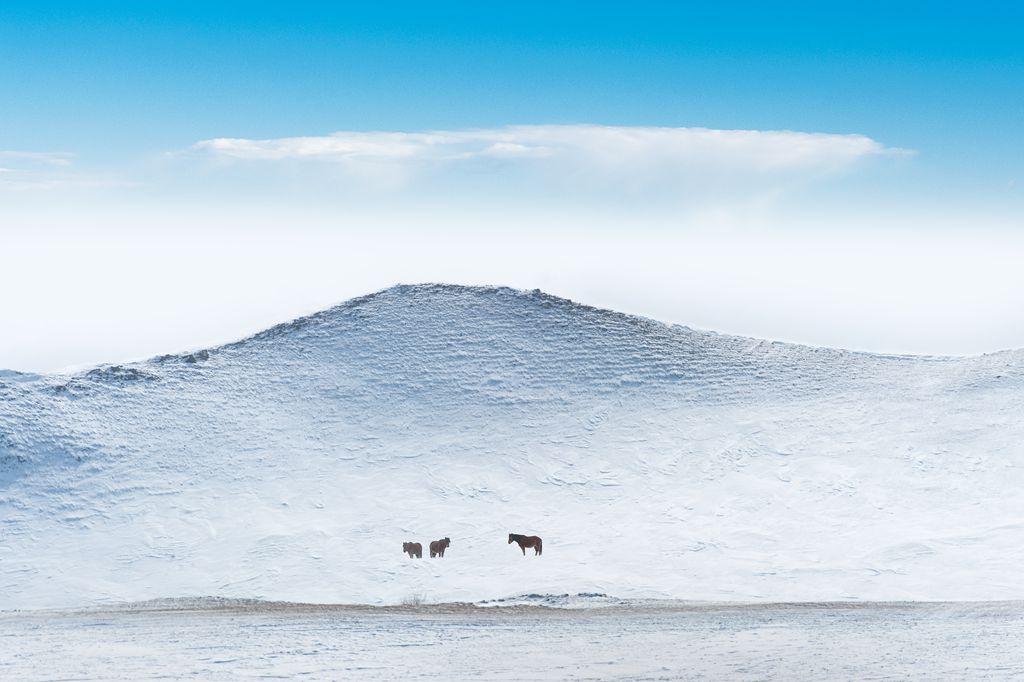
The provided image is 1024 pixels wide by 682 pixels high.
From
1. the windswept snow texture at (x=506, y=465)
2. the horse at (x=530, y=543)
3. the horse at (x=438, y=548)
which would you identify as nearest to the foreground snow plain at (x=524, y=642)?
the windswept snow texture at (x=506, y=465)

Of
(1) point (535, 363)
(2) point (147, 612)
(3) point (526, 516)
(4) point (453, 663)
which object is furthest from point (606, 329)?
(4) point (453, 663)

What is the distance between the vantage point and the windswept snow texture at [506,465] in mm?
28078

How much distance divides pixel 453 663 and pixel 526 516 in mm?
13515

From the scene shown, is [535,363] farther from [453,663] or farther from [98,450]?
[453,663]

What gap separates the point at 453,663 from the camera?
19062 mm

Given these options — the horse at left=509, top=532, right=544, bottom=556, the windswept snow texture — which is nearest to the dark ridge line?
the windswept snow texture

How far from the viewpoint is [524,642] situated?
67.9 feet

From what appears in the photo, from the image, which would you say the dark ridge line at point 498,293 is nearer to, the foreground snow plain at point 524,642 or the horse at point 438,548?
the horse at point 438,548

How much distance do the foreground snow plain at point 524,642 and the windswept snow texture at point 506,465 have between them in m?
2.20

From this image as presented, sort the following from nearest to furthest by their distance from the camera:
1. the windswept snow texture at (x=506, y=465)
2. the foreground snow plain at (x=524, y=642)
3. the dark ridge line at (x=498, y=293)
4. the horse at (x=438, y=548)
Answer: the foreground snow plain at (x=524, y=642) → the windswept snow texture at (x=506, y=465) → the horse at (x=438, y=548) → the dark ridge line at (x=498, y=293)

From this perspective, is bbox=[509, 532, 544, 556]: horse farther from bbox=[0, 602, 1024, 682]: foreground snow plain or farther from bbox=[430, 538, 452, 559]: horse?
→ bbox=[0, 602, 1024, 682]: foreground snow plain

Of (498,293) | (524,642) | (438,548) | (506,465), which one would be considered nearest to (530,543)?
(438,548)

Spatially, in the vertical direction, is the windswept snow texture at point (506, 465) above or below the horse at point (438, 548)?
above

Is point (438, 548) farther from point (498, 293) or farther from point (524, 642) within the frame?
point (498, 293)
